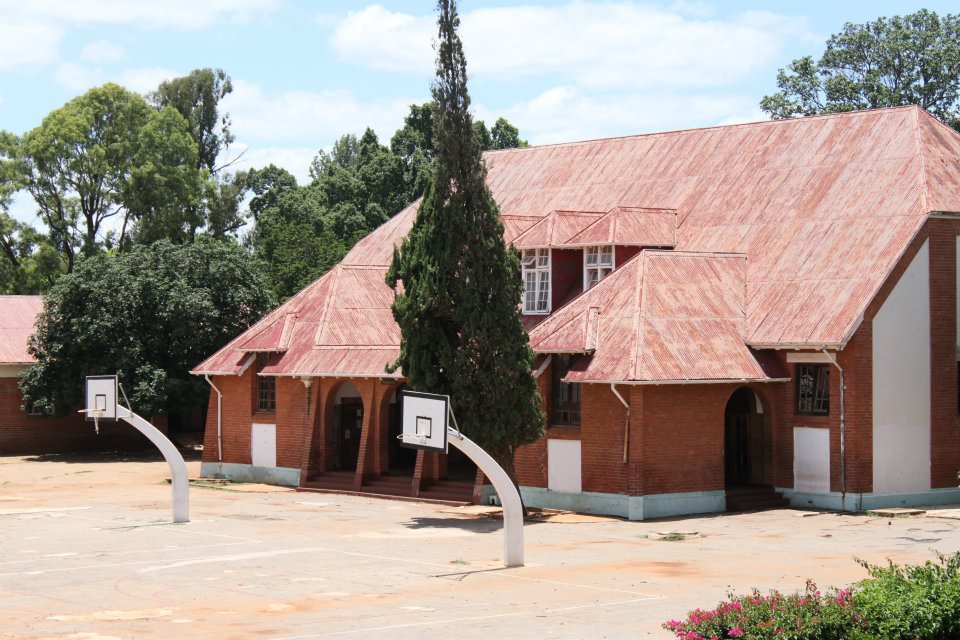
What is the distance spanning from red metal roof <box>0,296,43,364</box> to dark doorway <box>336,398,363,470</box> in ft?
58.4

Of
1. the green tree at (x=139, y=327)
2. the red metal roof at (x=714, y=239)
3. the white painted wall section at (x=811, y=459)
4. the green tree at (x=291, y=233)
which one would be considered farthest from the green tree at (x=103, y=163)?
the white painted wall section at (x=811, y=459)

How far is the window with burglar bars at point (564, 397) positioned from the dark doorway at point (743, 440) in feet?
15.0

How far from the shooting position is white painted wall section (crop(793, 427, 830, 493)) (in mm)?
33938

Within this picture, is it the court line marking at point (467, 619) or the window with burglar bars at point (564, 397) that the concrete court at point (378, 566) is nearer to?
the court line marking at point (467, 619)

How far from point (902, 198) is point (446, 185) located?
12.4 metres

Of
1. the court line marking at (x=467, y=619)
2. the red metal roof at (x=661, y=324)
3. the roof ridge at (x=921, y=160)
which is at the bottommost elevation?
the court line marking at (x=467, y=619)

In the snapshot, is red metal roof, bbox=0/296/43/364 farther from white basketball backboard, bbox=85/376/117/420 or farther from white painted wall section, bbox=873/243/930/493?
white painted wall section, bbox=873/243/930/493

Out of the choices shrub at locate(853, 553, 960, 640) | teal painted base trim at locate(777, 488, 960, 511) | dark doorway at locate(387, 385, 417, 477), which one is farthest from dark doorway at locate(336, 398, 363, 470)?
shrub at locate(853, 553, 960, 640)

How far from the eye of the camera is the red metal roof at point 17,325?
176 ft

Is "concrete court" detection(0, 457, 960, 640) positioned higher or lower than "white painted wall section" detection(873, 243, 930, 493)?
lower

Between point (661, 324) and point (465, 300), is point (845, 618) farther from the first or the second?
point (661, 324)

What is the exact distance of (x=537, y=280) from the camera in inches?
1534

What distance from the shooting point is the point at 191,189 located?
7038 cm

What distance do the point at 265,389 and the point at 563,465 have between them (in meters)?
12.4
